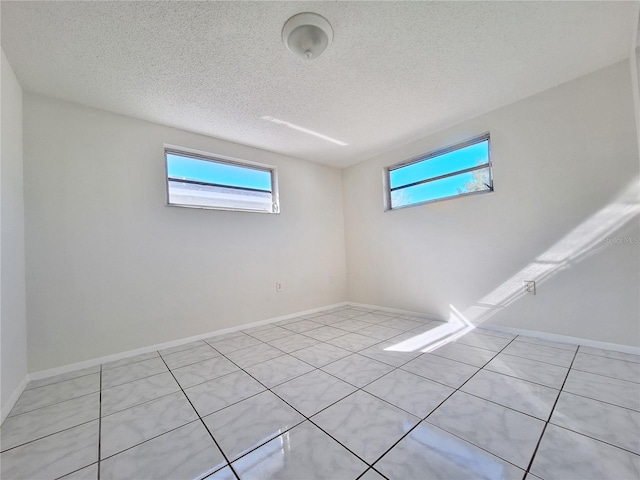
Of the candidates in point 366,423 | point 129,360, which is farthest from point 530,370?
point 129,360

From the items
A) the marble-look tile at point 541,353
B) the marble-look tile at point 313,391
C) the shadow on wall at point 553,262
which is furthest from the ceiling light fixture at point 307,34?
the marble-look tile at point 541,353

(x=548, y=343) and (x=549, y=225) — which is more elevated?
(x=549, y=225)

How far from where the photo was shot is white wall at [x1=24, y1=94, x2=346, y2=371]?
2170 mm

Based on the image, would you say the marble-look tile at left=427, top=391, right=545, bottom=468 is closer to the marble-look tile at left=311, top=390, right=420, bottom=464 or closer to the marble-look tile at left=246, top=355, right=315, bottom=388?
the marble-look tile at left=311, top=390, right=420, bottom=464

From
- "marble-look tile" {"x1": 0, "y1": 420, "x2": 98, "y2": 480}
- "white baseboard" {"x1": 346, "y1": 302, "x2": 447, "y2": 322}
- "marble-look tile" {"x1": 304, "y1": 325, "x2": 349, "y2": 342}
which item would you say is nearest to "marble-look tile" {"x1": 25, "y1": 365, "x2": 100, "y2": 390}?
"marble-look tile" {"x1": 0, "y1": 420, "x2": 98, "y2": 480}

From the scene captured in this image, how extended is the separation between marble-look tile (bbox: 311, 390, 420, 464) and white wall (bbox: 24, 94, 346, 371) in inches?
→ 81.9

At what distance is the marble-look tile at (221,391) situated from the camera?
5.26 feet

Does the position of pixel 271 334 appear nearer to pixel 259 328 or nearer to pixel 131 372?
pixel 259 328

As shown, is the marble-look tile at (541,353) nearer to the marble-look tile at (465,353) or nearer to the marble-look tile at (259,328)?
the marble-look tile at (465,353)

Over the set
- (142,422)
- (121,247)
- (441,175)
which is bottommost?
(142,422)

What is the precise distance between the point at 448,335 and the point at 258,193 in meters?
2.99

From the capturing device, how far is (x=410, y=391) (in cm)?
167

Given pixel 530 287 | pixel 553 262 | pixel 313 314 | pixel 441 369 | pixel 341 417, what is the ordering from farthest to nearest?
pixel 313 314 < pixel 530 287 < pixel 553 262 < pixel 441 369 < pixel 341 417

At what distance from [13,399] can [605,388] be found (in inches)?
155
